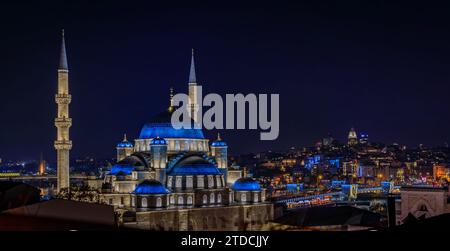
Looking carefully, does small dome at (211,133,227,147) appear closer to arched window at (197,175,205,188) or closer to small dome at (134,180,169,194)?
arched window at (197,175,205,188)

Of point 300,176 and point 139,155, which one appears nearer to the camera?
point 139,155

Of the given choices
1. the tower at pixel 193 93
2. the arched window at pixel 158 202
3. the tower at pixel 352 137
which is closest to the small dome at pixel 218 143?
the tower at pixel 193 93

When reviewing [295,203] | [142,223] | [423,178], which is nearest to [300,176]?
[423,178]

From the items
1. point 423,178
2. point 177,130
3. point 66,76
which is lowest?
point 423,178

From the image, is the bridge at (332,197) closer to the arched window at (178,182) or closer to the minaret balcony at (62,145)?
the minaret balcony at (62,145)

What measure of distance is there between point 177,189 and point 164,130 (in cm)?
408

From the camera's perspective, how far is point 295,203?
50219 millimetres

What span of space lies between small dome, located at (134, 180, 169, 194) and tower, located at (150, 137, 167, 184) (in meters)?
2.12

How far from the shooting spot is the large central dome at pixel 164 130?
27.4m

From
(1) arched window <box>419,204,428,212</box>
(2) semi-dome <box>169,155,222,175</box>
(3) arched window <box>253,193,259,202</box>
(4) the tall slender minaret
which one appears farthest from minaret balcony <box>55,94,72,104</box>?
(1) arched window <box>419,204,428,212</box>

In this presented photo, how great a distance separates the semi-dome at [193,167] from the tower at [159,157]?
431mm
